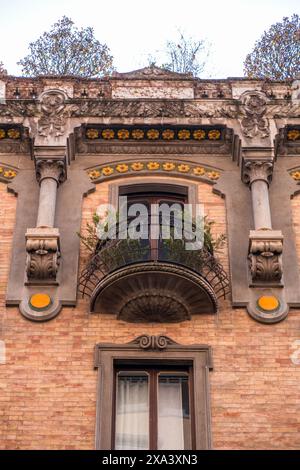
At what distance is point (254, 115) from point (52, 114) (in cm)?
425

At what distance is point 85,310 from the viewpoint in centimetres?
1614

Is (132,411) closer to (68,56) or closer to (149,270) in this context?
(149,270)

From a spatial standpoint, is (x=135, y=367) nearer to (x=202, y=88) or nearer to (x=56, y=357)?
(x=56, y=357)

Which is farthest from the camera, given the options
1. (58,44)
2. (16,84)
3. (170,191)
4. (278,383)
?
(58,44)

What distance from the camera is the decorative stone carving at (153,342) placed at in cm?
1556

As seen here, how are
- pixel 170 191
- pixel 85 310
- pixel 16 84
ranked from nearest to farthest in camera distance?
pixel 85 310, pixel 170 191, pixel 16 84

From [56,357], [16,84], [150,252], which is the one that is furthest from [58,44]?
[56,357]

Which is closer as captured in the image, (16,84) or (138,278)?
(138,278)

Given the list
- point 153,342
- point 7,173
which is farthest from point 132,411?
point 7,173

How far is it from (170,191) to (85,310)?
12.2ft

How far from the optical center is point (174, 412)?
15000 millimetres

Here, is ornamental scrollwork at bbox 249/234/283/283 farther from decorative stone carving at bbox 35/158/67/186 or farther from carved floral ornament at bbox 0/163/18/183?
carved floral ornament at bbox 0/163/18/183

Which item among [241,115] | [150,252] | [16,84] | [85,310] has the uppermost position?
[16,84]

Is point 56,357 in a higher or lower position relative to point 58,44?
lower
